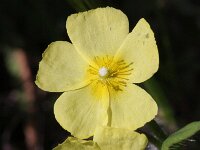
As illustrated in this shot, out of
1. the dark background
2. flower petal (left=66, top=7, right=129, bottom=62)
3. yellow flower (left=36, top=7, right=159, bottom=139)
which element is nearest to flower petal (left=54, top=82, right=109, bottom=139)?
yellow flower (left=36, top=7, right=159, bottom=139)

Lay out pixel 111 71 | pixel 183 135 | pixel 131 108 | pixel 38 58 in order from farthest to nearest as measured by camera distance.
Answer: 1. pixel 38 58
2. pixel 111 71
3. pixel 131 108
4. pixel 183 135

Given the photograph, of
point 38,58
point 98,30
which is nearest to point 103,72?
point 98,30

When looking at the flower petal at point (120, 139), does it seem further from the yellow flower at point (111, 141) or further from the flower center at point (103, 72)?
the flower center at point (103, 72)

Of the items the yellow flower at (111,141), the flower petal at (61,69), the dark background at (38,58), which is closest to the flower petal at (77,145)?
the yellow flower at (111,141)

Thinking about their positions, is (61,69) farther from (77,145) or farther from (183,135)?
(183,135)

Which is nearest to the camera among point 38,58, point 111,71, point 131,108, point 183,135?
point 183,135

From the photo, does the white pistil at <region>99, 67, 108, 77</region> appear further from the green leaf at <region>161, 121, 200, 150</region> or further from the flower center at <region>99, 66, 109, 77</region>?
the green leaf at <region>161, 121, 200, 150</region>

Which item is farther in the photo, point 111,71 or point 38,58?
point 38,58
